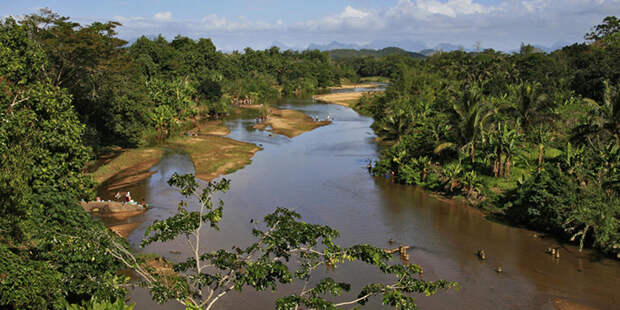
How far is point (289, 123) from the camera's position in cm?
6306

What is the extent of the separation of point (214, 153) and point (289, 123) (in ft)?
70.8

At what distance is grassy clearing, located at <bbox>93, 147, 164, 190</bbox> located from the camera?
33219 millimetres

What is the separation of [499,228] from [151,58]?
58911 millimetres

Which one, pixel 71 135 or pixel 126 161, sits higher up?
pixel 71 135

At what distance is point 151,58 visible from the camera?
229 feet

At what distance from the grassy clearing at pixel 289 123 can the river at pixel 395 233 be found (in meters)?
14.3

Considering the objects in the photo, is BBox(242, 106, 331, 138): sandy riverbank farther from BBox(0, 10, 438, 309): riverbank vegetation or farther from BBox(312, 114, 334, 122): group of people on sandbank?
BBox(0, 10, 438, 309): riverbank vegetation

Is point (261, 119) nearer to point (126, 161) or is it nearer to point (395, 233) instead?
point (126, 161)

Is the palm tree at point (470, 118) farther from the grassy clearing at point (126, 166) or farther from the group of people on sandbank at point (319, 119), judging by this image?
the group of people on sandbank at point (319, 119)

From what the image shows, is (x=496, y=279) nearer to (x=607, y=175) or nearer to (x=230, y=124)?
(x=607, y=175)

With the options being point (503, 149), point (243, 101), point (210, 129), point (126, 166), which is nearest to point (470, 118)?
point (503, 149)

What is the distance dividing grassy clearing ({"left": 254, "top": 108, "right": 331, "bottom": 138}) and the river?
565 inches

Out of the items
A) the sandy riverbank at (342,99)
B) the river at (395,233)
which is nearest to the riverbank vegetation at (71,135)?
the river at (395,233)

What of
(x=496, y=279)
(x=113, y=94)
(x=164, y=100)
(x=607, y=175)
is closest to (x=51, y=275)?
(x=496, y=279)
